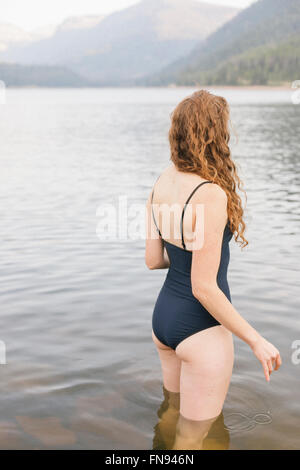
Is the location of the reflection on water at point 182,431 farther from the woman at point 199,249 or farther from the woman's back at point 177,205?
the woman's back at point 177,205

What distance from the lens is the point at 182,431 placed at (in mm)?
3795

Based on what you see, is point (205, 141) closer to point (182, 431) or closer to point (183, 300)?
point (183, 300)

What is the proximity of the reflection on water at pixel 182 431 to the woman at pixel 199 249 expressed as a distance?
0.33ft

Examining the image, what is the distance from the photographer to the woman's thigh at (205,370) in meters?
3.56

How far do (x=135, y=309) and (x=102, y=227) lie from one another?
20.7 feet

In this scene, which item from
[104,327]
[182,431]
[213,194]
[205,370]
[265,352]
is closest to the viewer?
[213,194]

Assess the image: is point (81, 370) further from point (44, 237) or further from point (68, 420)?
point (44, 237)

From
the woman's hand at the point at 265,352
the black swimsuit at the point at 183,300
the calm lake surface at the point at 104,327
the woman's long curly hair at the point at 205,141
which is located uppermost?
the woman's long curly hair at the point at 205,141

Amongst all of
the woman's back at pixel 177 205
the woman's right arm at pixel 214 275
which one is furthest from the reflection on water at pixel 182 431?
the woman's back at pixel 177 205

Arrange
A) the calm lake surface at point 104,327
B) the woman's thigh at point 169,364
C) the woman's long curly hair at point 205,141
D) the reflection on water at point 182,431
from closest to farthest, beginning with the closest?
the woman's long curly hair at point 205,141 → the reflection on water at point 182,431 → the woman's thigh at point 169,364 → the calm lake surface at point 104,327

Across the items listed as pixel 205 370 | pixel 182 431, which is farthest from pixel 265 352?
pixel 182 431

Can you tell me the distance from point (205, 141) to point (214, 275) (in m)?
0.82
